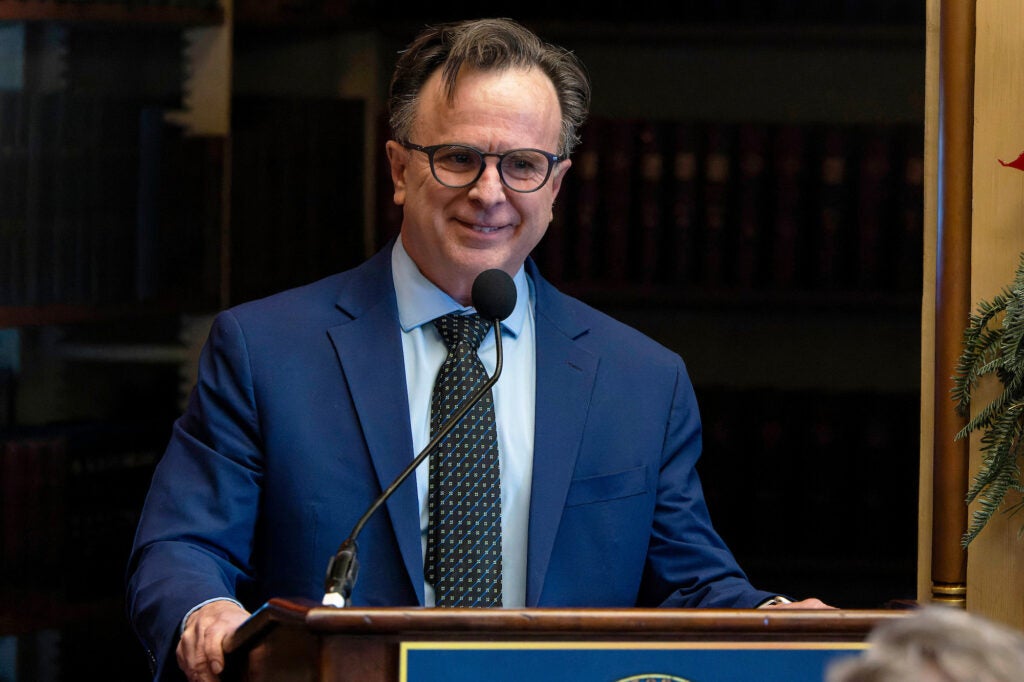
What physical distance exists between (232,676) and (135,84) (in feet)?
5.98

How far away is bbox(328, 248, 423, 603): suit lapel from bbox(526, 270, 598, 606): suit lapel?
6.0 inches

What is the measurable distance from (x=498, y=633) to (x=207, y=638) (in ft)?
1.19

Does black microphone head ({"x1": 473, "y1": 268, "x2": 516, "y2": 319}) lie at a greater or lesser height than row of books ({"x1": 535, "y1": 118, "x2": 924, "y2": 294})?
lesser

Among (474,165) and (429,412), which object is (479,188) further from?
(429,412)

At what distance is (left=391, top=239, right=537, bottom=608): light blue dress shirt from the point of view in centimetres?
174

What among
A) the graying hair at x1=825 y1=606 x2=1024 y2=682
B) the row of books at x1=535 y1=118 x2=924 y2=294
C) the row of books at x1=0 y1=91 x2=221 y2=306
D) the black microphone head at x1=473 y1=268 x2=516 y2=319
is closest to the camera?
the graying hair at x1=825 y1=606 x2=1024 y2=682

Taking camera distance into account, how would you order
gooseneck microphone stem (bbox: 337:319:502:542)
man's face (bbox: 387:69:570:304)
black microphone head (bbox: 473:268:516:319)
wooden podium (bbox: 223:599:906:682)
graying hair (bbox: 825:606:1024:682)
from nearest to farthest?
graying hair (bbox: 825:606:1024:682) < wooden podium (bbox: 223:599:906:682) < gooseneck microphone stem (bbox: 337:319:502:542) < black microphone head (bbox: 473:268:516:319) < man's face (bbox: 387:69:570:304)

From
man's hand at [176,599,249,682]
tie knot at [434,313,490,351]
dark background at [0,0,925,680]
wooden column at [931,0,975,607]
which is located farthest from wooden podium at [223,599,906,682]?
dark background at [0,0,925,680]

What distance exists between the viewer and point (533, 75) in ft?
6.06

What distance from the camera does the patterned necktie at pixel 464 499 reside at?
1.69 metres

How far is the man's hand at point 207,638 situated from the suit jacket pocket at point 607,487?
51 cm

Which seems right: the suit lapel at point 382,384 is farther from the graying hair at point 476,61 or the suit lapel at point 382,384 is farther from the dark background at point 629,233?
the dark background at point 629,233

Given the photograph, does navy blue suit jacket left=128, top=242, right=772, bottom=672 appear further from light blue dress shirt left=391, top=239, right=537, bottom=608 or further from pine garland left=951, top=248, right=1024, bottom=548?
pine garland left=951, top=248, right=1024, bottom=548

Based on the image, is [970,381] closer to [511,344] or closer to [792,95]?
[511,344]
